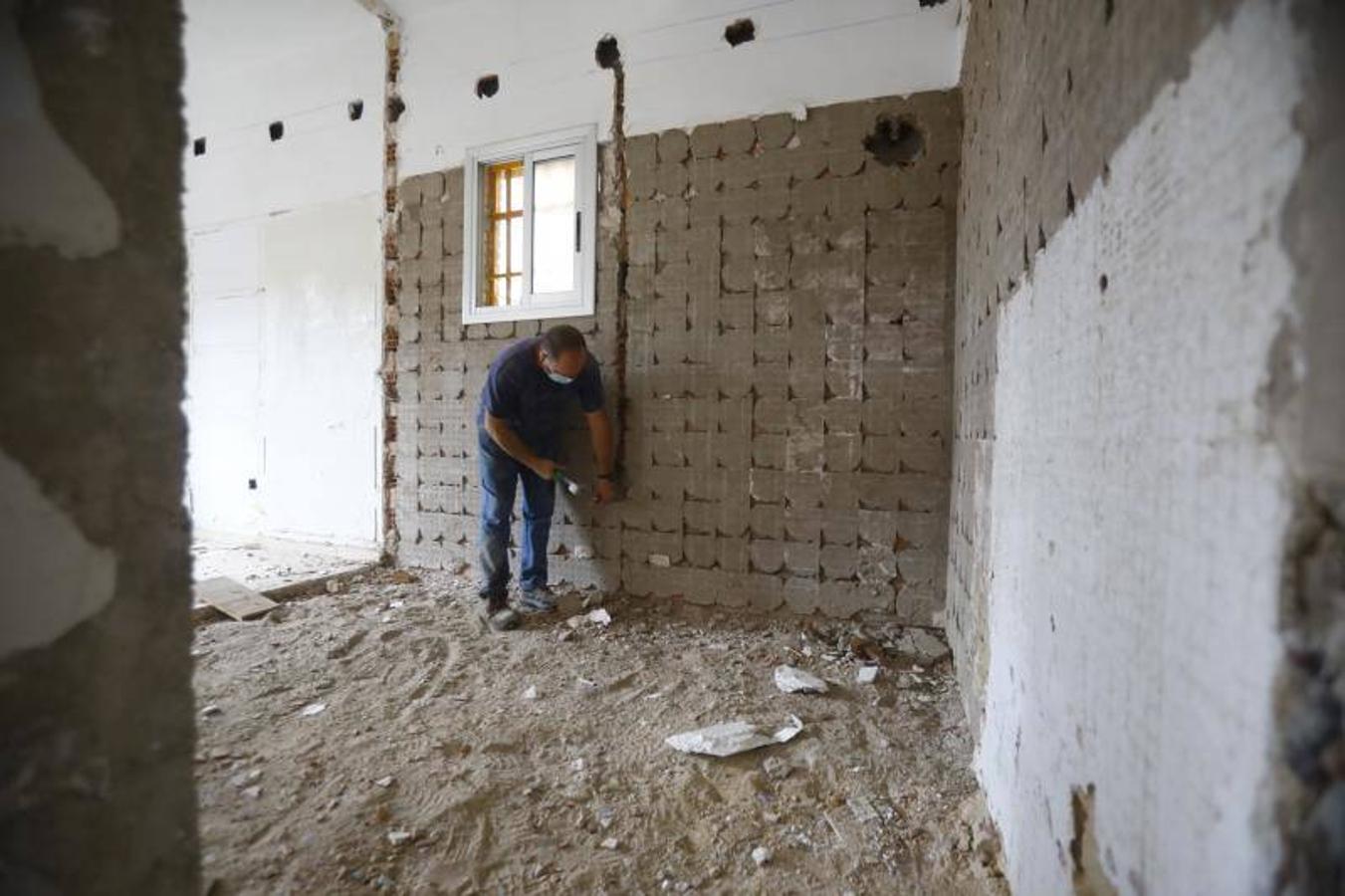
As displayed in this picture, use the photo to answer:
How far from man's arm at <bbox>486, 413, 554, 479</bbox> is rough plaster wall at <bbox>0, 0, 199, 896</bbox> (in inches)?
94.2

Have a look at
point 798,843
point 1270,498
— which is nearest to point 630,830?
point 798,843

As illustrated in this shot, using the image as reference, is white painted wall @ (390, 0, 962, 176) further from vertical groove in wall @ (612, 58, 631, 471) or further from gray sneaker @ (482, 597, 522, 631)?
gray sneaker @ (482, 597, 522, 631)

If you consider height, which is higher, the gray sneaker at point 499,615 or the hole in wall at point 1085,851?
the hole in wall at point 1085,851

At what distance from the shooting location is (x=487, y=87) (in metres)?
3.81

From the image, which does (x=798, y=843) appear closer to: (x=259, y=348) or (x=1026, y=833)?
(x=1026, y=833)

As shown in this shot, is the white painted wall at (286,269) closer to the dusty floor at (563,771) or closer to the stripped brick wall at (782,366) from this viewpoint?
the stripped brick wall at (782,366)

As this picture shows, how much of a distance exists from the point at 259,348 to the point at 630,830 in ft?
15.3

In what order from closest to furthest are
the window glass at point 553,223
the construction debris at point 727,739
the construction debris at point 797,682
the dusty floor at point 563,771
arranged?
1. the dusty floor at point 563,771
2. the construction debris at point 727,739
3. the construction debris at point 797,682
4. the window glass at point 553,223

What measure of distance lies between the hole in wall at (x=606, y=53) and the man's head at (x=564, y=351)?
63.7 inches

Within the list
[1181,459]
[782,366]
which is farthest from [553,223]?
[1181,459]

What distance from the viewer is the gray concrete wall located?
50 centimetres

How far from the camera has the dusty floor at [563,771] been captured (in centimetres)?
149

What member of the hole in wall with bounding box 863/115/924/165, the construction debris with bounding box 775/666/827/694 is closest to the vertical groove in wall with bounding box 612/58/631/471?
the hole in wall with bounding box 863/115/924/165

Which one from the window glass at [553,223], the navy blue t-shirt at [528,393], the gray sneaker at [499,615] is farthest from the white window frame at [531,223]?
the gray sneaker at [499,615]
